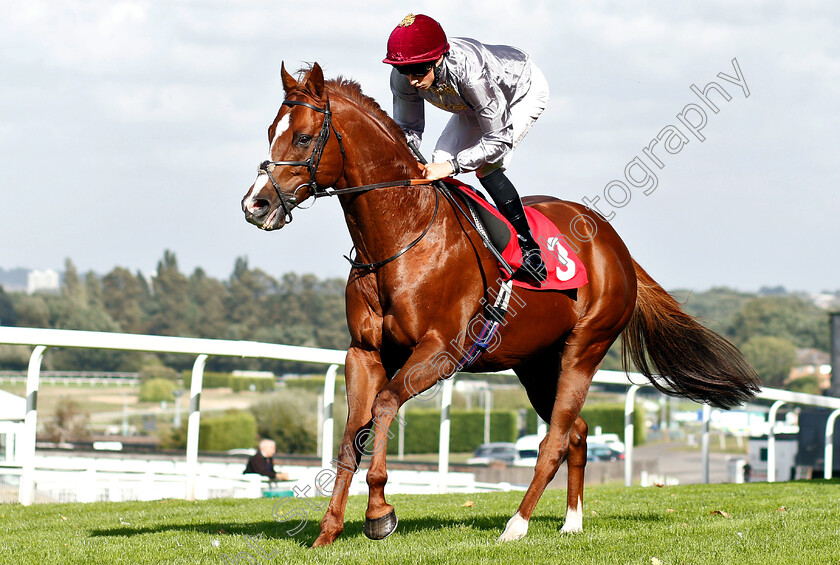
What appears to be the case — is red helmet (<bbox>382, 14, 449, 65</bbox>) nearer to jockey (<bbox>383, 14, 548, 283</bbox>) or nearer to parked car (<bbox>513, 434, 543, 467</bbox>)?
jockey (<bbox>383, 14, 548, 283</bbox>)

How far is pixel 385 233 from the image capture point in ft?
14.4

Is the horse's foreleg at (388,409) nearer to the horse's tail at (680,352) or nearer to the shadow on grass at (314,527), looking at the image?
the shadow on grass at (314,527)

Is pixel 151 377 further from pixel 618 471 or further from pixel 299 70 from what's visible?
pixel 299 70

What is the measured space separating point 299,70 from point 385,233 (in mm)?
889

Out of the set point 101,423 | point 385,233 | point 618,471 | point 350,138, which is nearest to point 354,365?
point 385,233

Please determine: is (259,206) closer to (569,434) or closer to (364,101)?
(364,101)

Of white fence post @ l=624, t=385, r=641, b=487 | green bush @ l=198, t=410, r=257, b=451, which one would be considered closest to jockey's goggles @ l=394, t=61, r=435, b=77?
white fence post @ l=624, t=385, r=641, b=487

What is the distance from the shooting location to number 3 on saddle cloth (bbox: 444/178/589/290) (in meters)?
4.70

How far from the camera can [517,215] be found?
4.86m

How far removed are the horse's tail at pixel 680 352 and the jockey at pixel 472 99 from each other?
56.3 inches

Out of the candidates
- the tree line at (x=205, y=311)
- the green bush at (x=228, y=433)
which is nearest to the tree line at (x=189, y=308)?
the tree line at (x=205, y=311)

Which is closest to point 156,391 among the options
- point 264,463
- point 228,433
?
point 228,433

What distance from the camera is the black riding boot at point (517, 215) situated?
481 centimetres

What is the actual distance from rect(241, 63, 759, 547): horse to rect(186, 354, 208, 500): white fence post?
7.17 feet
